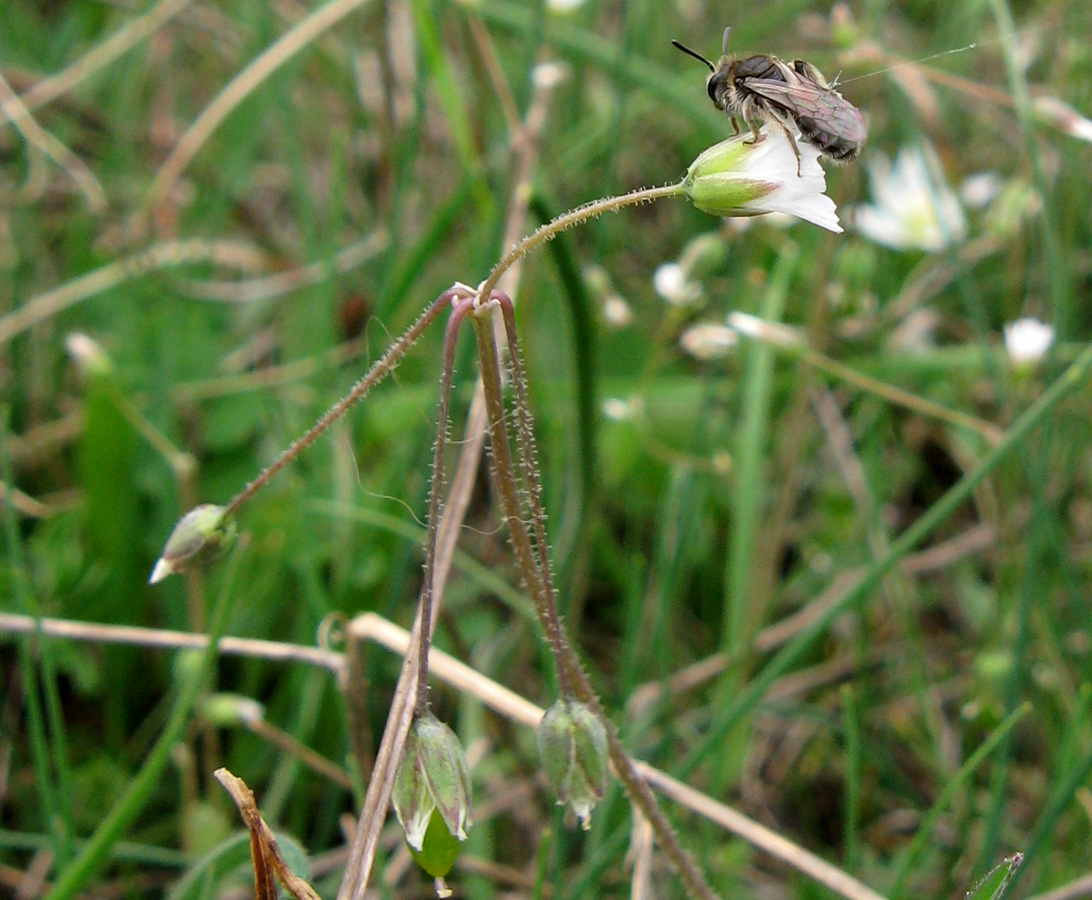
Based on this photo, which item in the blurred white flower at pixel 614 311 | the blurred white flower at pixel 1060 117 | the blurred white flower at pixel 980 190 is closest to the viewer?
the blurred white flower at pixel 1060 117

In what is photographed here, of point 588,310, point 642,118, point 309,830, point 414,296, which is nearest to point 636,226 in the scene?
point 642,118

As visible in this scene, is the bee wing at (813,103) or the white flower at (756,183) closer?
the white flower at (756,183)

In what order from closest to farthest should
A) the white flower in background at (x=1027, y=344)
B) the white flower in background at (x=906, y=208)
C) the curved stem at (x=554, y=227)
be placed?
1. the curved stem at (x=554, y=227)
2. the white flower in background at (x=1027, y=344)
3. the white flower in background at (x=906, y=208)

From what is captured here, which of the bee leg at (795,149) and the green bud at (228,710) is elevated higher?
the bee leg at (795,149)

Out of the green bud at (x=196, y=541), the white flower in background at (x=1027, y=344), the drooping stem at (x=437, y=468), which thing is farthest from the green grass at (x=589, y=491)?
the drooping stem at (x=437, y=468)

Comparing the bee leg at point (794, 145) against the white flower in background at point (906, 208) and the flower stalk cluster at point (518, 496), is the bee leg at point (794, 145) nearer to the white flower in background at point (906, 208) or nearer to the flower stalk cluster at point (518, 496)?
the flower stalk cluster at point (518, 496)

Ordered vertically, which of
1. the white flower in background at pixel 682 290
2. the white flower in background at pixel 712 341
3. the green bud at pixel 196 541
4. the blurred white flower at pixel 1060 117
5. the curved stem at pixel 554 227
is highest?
the blurred white flower at pixel 1060 117

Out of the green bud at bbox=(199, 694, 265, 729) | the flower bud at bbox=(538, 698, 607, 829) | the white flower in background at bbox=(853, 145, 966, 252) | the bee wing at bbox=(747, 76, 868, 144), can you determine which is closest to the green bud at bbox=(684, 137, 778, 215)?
the bee wing at bbox=(747, 76, 868, 144)

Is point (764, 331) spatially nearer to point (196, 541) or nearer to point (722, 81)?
point (722, 81)
